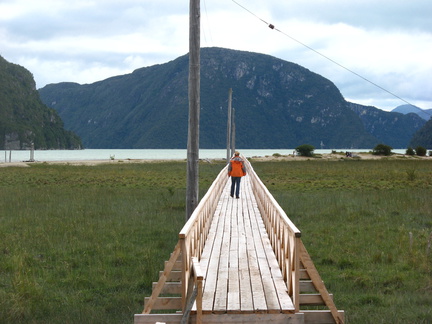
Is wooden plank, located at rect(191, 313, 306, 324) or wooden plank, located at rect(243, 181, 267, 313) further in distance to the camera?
wooden plank, located at rect(243, 181, 267, 313)

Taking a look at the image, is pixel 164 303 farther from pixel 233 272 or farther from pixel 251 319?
pixel 233 272

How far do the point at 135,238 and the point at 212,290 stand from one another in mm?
8025

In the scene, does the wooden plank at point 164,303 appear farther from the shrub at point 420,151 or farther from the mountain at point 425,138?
the mountain at point 425,138

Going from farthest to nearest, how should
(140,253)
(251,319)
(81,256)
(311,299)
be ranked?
(140,253) → (81,256) → (311,299) → (251,319)

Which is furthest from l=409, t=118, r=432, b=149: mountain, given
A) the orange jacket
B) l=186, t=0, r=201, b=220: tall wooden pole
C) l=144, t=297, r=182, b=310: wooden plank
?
l=144, t=297, r=182, b=310: wooden plank

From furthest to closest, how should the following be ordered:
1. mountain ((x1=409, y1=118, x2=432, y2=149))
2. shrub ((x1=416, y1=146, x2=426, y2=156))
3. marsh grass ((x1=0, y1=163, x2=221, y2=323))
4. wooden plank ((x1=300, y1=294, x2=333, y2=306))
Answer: mountain ((x1=409, y1=118, x2=432, y2=149)), shrub ((x1=416, y1=146, x2=426, y2=156)), marsh grass ((x1=0, y1=163, x2=221, y2=323)), wooden plank ((x1=300, y1=294, x2=333, y2=306))

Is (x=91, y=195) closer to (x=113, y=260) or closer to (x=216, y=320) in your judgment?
(x=113, y=260)

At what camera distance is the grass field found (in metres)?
8.85

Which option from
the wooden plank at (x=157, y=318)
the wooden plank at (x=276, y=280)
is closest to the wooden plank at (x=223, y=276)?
the wooden plank at (x=157, y=318)

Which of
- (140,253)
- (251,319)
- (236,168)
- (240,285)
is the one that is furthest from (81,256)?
(236,168)

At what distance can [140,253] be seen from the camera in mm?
12703

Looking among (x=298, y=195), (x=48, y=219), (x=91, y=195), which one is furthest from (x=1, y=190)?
(x=298, y=195)

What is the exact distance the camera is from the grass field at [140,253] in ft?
29.0

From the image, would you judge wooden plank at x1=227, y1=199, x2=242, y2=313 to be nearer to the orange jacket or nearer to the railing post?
the railing post
